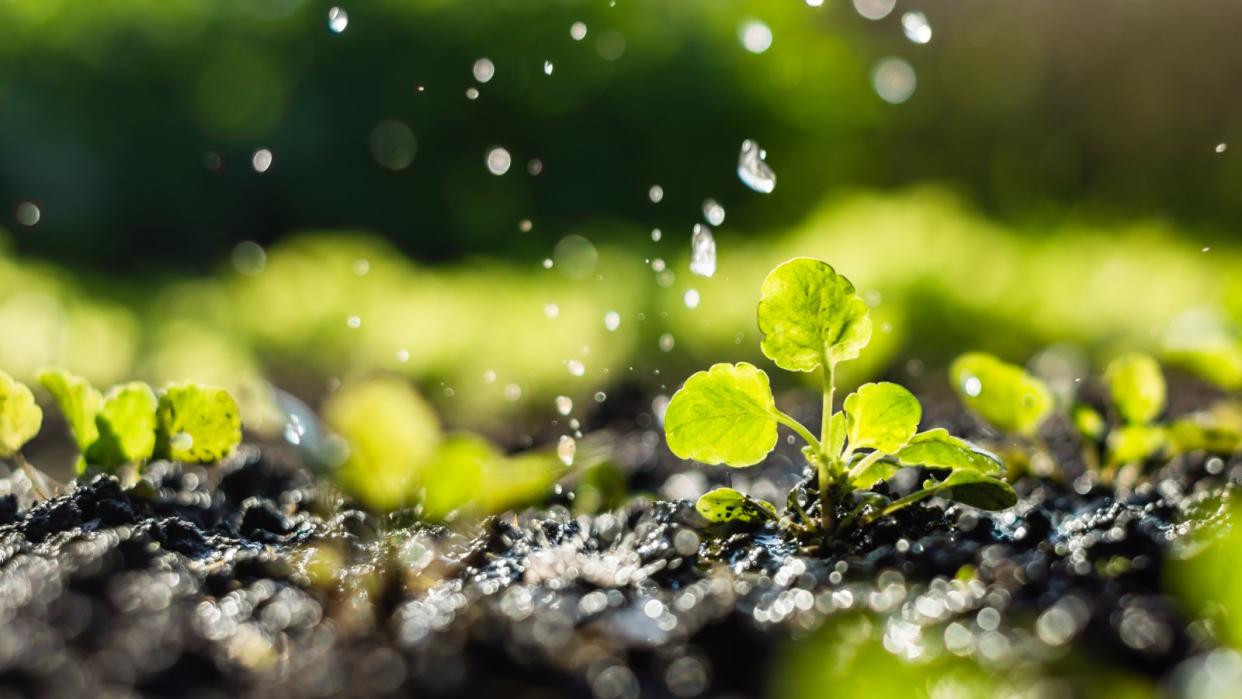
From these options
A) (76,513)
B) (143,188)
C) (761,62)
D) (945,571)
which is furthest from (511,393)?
(143,188)

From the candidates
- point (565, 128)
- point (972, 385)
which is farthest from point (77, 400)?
point (565, 128)

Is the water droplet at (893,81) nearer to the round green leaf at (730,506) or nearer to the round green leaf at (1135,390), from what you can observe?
the round green leaf at (1135,390)

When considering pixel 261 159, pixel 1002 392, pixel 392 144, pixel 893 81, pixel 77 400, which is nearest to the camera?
pixel 77 400

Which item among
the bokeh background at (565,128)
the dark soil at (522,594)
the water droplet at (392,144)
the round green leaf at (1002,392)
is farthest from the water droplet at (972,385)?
the water droplet at (392,144)

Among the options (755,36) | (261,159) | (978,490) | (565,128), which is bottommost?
(978,490)

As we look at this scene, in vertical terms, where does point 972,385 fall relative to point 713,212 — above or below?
below

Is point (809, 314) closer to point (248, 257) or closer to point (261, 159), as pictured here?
point (248, 257)

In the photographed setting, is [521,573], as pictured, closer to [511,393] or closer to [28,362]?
[511,393]
